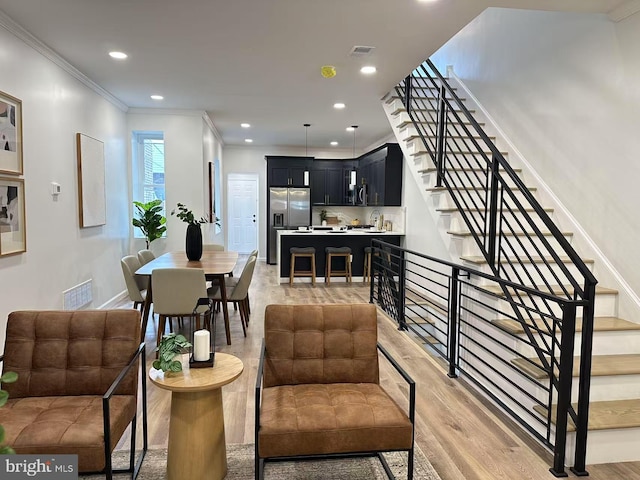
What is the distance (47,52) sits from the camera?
3.82 metres

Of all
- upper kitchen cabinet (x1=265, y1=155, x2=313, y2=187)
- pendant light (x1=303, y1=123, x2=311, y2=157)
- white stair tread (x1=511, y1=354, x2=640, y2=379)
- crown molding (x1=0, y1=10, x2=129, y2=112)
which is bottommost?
white stair tread (x1=511, y1=354, x2=640, y2=379)

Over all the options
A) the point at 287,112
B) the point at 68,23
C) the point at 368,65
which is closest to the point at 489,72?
the point at 368,65

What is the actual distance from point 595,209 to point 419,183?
5.59 feet

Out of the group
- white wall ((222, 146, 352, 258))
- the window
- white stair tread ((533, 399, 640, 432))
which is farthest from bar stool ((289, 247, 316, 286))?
white stair tread ((533, 399, 640, 432))

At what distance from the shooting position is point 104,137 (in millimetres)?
5332

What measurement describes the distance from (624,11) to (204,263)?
13.9ft

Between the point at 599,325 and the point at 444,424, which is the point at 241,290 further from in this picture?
the point at 599,325

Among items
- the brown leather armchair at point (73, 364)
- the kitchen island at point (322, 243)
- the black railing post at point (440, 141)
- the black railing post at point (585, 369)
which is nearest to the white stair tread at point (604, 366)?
the black railing post at point (585, 369)

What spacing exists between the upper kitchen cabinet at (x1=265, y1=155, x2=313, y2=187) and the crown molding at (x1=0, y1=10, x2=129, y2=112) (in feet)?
14.9

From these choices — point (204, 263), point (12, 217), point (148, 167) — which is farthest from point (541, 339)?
point (148, 167)

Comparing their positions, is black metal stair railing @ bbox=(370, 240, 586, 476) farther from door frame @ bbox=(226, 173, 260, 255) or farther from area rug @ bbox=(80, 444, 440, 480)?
door frame @ bbox=(226, 173, 260, 255)

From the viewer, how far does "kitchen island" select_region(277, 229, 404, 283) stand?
738cm

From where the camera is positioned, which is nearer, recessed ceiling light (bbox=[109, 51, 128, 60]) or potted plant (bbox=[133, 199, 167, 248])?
recessed ceiling light (bbox=[109, 51, 128, 60])

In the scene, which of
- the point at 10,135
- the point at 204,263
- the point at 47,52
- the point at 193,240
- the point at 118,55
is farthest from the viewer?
the point at 193,240
